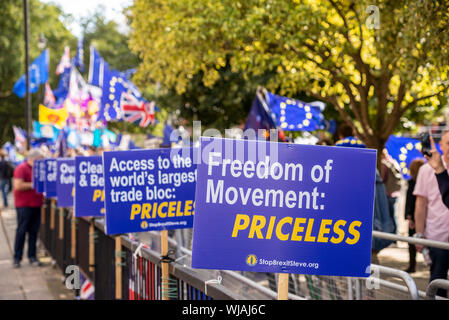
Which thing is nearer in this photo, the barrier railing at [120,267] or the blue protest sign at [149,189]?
the barrier railing at [120,267]

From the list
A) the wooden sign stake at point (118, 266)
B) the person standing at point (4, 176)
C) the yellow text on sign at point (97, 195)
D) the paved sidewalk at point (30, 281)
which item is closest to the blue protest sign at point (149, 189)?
the wooden sign stake at point (118, 266)

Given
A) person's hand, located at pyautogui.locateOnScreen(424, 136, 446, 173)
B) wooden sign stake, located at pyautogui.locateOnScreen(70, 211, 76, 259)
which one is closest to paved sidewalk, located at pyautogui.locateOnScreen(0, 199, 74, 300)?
wooden sign stake, located at pyautogui.locateOnScreen(70, 211, 76, 259)

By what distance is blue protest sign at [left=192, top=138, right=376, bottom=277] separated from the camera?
2975 mm

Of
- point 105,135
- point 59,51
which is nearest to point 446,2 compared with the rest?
point 105,135

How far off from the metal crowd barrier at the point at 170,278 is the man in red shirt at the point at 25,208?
1431 mm

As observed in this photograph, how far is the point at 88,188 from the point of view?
662 cm

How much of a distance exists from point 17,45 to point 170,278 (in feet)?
128

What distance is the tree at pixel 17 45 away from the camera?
3947 centimetres

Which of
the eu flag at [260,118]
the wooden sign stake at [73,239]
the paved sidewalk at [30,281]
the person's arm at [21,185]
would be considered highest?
the eu flag at [260,118]

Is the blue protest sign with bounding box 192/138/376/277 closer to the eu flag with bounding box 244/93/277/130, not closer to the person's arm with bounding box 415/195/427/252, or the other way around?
the person's arm with bounding box 415/195/427/252

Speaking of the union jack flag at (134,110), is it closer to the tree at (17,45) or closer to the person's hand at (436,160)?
the person's hand at (436,160)

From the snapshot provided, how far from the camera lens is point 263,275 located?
9.06 m

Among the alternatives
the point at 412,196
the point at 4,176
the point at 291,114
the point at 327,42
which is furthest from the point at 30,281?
the point at 4,176

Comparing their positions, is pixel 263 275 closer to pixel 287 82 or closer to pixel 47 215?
pixel 287 82
